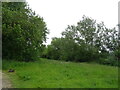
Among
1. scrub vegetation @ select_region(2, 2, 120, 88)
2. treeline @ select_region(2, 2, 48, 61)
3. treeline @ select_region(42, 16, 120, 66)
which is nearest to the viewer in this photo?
scrub vegetation @ select_region(2, 2, 120, 88)

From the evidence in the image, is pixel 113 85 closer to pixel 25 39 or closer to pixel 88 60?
pixel 25 39

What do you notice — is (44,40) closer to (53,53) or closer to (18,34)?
(18,34)

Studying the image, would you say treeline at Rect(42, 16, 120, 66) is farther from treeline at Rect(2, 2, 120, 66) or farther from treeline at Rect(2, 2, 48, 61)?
treeline at Rect(2, 2, 48, 61)

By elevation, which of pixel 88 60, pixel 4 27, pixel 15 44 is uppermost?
pixel 4 27

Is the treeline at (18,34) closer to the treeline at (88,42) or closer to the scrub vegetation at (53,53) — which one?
the scrub vegetation at (53,53)

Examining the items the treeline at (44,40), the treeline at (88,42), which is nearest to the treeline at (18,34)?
the treeline at (44,40)

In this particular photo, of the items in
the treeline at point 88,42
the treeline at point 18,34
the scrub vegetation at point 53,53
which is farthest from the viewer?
the treeline at point 88,42

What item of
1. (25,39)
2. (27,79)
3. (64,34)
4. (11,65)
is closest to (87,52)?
(64,34)

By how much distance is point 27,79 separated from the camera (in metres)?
12.8

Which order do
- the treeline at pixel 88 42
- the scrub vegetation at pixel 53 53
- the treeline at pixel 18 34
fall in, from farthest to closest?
1. the treeline at pixel 88 42
2. the treeline at pixel 18 34
3. the scrub vegetation at pixel 53 53

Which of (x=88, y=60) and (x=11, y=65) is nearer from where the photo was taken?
(x=11, y=65)

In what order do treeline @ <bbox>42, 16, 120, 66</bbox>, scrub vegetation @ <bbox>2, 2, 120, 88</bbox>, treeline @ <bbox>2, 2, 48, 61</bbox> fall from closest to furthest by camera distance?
scrub vegetation @ <bbox>2, 2, 120, 88</bbox> < treeline @ <bbox>2, 2, 48, 61</bbox> < treeline @ <bbox>42, 16, 120, 66</bbox>

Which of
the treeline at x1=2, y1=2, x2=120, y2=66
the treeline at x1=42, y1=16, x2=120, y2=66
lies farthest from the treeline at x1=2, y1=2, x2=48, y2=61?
the treeline at x1=42, y1=16, x2=120, y2=66

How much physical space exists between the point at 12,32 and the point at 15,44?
4.54 ft
